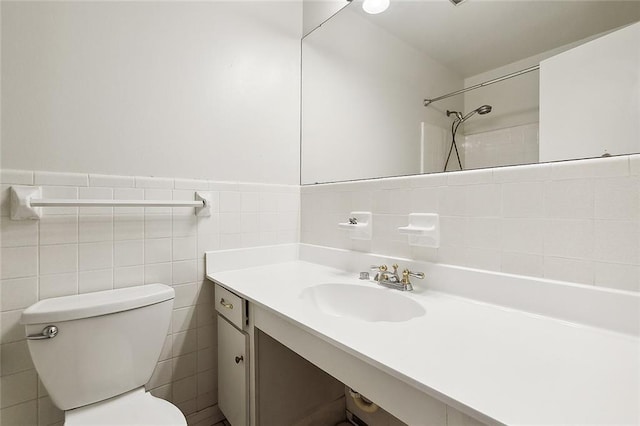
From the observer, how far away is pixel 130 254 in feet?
3.58

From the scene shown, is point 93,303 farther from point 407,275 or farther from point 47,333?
point 407,275

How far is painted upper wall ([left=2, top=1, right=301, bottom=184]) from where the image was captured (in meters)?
0.92

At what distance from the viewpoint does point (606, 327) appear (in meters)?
0.67

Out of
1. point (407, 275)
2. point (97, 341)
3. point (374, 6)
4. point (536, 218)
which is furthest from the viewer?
point (374, 6)

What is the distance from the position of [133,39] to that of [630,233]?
5.62 feet

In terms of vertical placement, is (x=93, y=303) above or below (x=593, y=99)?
below

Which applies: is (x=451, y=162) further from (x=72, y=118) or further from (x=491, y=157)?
(x=72, y=118)

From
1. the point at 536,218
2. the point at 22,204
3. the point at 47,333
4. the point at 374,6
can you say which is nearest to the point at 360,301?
the point at 536,218

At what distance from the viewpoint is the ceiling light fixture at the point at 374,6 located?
138 centimetres

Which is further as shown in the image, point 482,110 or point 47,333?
point 482,110

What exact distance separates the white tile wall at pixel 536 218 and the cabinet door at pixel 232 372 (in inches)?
27.8

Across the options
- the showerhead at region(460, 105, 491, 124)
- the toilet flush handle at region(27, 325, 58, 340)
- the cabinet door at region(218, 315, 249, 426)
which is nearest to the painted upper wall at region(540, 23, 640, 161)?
the showerhead at region(460, 105, 491, 124)

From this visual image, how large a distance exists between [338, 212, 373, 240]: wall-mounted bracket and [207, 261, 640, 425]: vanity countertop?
40 cm

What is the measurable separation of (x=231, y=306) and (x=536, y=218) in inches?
43.2
